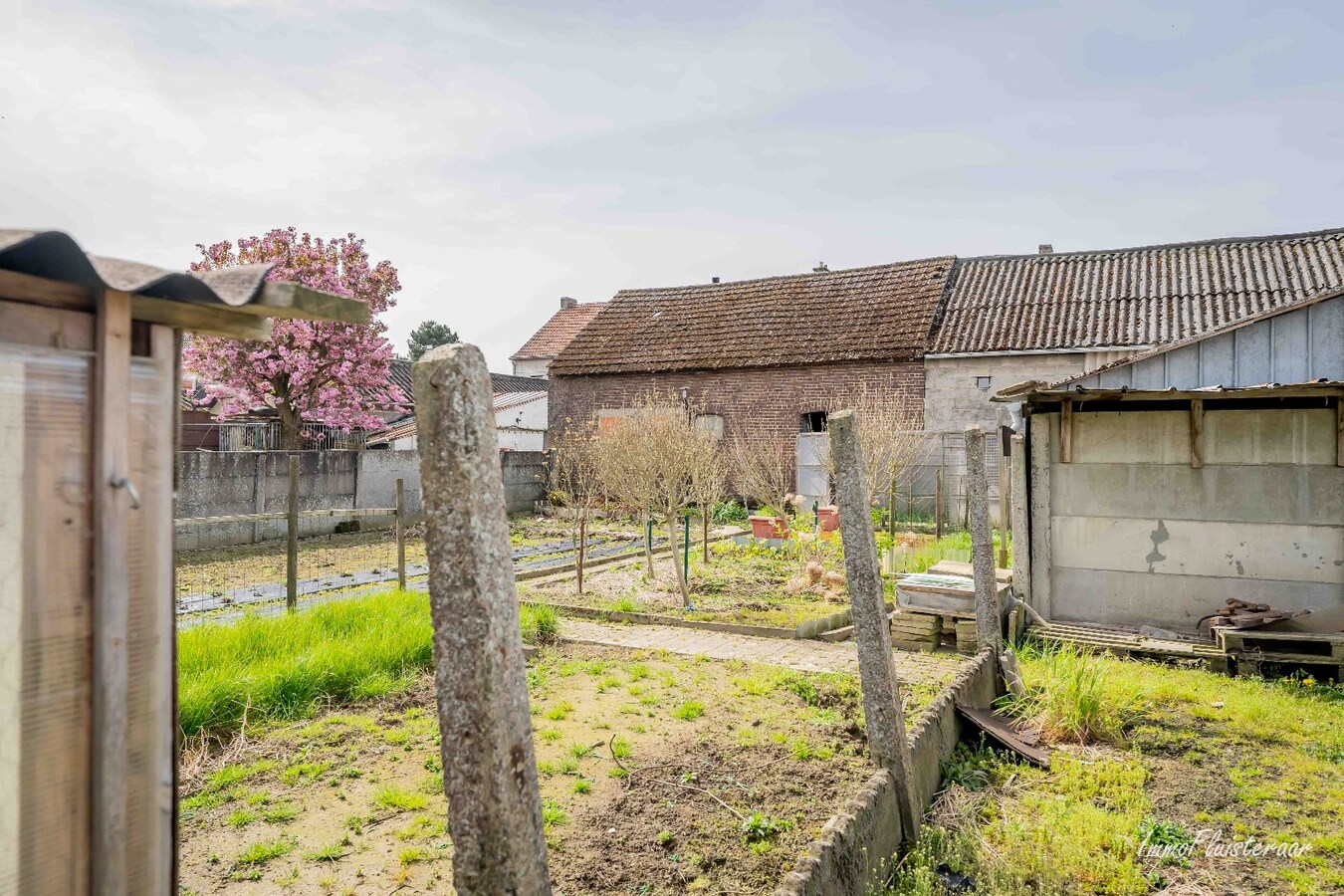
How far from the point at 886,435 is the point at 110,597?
14.1m

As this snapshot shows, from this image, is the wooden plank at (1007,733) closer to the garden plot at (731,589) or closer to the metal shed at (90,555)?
the garden plot at (731,589)

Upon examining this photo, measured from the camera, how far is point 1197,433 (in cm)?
844

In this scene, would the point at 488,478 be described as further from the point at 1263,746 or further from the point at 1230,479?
the point at 1230,479

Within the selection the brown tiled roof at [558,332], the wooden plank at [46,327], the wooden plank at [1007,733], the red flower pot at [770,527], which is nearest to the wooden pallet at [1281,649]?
the wooden plank at [1007,733]

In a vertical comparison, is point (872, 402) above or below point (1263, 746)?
above

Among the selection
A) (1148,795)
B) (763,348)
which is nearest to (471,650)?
(1148,795)

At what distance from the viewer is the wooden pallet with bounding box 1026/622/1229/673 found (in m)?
7.84

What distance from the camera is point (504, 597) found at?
2.22 meters

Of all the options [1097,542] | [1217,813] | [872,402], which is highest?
[872,402]

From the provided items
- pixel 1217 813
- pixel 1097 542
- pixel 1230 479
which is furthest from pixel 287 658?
pixel 1230 479

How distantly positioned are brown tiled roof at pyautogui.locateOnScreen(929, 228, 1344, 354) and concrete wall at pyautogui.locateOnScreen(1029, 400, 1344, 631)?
922 cm

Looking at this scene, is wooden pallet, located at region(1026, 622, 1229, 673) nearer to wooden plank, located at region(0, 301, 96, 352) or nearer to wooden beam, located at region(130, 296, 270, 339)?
wooden beam, located at region(130, 296, 270, 339)

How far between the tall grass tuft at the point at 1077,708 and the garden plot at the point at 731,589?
135 inches

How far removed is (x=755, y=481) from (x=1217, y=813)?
40.2ft
